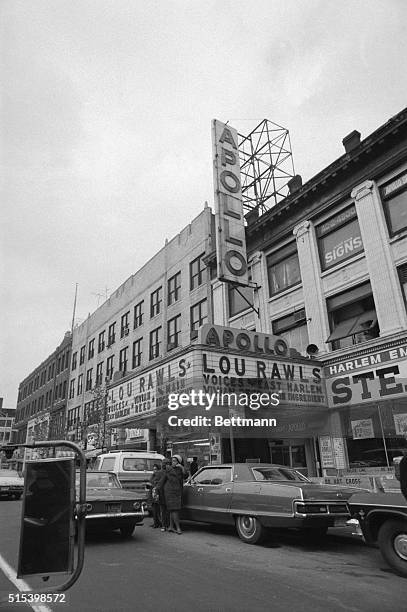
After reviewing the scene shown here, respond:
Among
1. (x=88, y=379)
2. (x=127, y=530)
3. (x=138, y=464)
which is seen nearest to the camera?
(x=127, y=530)

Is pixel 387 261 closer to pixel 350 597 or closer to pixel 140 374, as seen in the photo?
pixel 140 374

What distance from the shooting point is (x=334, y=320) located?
19.2 metres

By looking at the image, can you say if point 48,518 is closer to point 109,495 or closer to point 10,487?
point 109,495

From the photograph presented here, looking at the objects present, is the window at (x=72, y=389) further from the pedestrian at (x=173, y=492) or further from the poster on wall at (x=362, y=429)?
the pedestrian at (x=173, y=492)

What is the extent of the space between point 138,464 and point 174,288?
60.9ft

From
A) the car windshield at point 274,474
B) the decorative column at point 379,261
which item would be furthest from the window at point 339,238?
the car windshield at point 274,474

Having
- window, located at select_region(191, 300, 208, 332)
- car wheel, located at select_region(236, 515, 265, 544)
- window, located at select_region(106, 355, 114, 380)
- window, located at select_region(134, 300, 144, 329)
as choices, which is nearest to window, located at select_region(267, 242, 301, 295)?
window, located at select_region(191, 300, 208, 332)

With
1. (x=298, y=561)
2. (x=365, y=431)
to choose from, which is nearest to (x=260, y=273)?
(x=365, y=431)

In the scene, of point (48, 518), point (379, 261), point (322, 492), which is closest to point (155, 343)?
point (379, 261)

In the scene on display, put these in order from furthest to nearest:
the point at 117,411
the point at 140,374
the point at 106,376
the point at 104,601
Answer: the point at 106,376 < the point at 117,411 < the point at 140,374 < the point at 104,601

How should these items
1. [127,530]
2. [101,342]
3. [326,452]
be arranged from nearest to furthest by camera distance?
[127,530]
[326,452]
[101,342]

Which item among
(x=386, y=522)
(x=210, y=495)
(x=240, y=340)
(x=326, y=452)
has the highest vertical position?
(x=240, y=340)

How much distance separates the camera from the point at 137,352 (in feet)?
113

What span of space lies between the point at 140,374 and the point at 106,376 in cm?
2215
